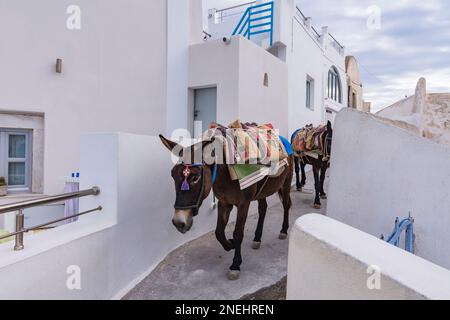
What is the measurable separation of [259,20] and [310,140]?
4038 millimetres

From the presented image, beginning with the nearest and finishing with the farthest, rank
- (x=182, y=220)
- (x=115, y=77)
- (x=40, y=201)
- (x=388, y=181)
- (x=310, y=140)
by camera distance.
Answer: (x=40, y=201)
(x=182, y=220)
(x=388, y=181)
(x=115, y=77)
(x=310, y=140)

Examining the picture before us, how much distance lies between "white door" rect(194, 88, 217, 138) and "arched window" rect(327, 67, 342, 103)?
30.6 feet

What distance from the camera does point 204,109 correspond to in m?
6.62

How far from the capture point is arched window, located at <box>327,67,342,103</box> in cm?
1422

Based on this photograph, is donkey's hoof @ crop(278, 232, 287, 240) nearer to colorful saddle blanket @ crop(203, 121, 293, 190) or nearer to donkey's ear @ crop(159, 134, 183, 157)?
colorful saddle blanket @ crop(203, 121, 293, 190)

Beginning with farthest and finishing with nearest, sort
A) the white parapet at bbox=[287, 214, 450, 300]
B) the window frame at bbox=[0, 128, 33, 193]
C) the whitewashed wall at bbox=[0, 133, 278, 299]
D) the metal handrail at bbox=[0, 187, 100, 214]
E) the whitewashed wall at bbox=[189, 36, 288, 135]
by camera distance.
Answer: the whitewashed wall at bbox=[189, 36, 288, 135] → the window frame at bbox=[0, 128, 33, 193] → the whitewashed wall at bbox=[0, 133, 278, 299] → the metal handrail at bbox=[0, 187, 100, 214] → the white parapet at bbox=[287, 214, 450, 300]

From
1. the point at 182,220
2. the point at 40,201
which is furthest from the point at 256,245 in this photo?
the point at 40,201

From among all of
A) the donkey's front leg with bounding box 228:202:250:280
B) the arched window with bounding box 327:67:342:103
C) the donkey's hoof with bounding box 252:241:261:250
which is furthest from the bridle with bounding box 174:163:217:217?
the arched window with bounding box 327:67:342:103

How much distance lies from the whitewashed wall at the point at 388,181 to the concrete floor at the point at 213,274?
115 centimetres

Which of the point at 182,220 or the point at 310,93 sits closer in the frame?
the point at 182,220

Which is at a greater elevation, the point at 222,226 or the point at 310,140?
the point at 310,140

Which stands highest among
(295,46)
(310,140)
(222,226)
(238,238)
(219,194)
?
(295,46)

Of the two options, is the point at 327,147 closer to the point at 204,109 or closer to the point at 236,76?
the point at 236,76
